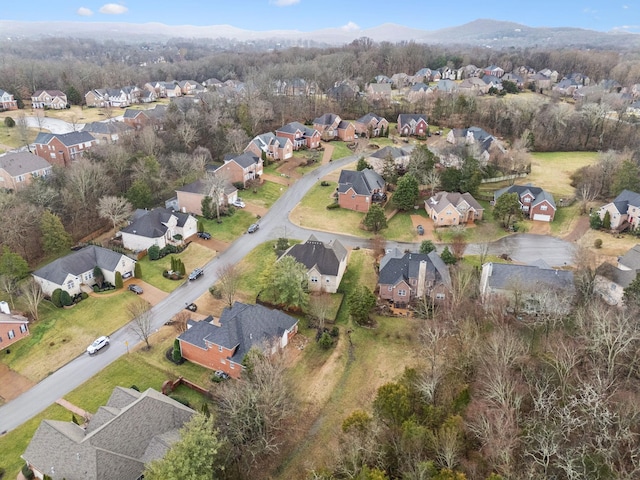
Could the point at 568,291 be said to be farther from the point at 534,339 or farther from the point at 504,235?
the point at 504,235

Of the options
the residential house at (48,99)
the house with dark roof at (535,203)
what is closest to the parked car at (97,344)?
the house with dark roof at (535,203)

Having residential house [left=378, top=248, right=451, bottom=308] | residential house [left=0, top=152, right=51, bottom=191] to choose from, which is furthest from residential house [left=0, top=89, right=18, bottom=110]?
residential house [left=378, top=248, right=451, bottom=308]

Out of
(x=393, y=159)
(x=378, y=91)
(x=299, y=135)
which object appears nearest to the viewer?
(x=393, y=159)

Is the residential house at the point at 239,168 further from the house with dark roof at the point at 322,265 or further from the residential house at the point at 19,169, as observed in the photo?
the house with dark roof at the point at 322,265

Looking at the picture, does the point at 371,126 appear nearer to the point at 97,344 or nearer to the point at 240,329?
the point at 240,329

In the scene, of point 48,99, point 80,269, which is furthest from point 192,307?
point 48,99

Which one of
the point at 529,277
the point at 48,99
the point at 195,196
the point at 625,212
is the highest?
the point at 48,99

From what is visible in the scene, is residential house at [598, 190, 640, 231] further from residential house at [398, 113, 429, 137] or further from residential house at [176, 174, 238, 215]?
residential house at [176, 174, 238, 215]
